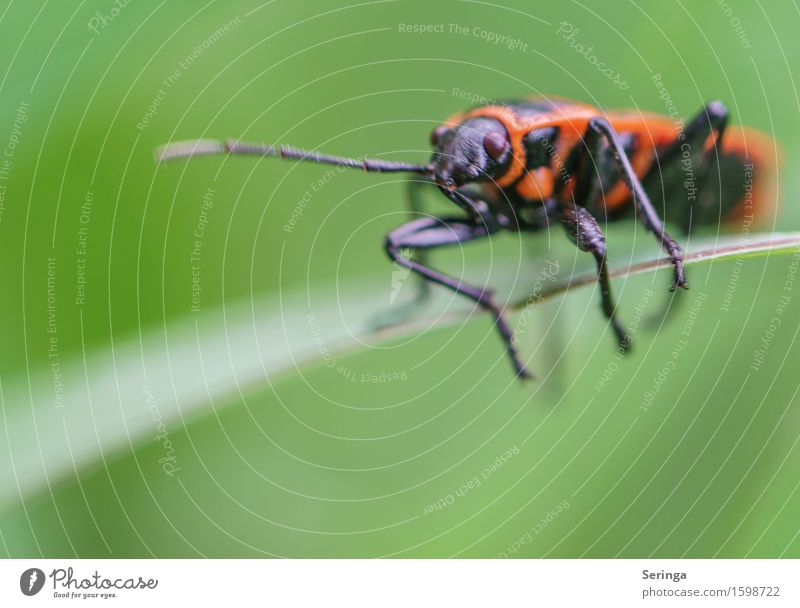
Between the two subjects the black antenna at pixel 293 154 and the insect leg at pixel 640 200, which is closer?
the insect leg at pixel 640 200

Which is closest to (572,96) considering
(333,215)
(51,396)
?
(333,215)

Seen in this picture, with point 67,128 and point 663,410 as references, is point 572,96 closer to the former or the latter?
point 663,410

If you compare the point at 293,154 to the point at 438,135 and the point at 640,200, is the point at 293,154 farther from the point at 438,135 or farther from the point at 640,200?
the point at 640,200

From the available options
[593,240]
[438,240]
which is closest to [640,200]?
[593,240]

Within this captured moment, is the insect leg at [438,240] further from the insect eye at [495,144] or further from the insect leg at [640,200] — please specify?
the insect leg at [640,200]


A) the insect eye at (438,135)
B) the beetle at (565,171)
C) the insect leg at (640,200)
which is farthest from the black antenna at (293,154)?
the insect leg at (640,200)

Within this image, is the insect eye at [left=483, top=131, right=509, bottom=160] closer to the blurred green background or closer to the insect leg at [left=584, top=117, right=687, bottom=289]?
the insect leg at [left=584, top=117, right=687, bottom=289]
